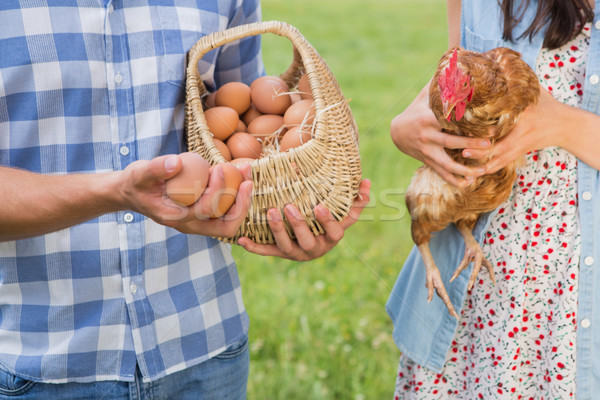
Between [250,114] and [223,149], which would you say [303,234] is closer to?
[223,149]

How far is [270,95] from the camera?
128 cm

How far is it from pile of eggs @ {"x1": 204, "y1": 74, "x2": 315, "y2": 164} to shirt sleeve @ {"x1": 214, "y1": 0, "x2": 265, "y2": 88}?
0.21 ft

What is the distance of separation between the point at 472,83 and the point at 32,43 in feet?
2.80

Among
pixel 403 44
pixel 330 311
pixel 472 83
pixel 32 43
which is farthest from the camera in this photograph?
pixel 403 44

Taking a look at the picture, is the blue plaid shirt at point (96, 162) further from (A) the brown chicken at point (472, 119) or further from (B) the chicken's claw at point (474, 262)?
(B) the chicken's claw at point (474, 262)

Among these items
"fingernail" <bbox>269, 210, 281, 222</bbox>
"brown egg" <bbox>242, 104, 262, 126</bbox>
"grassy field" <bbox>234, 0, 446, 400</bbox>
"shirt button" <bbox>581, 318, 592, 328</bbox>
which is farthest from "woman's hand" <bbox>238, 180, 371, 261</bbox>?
"shirt button" <bbox>581, 318, 592, 328</bbox>

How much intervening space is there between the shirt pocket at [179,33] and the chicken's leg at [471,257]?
0.76 metres

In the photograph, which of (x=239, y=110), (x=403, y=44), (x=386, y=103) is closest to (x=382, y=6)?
(x=403, y=44)

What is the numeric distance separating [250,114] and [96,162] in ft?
1.29

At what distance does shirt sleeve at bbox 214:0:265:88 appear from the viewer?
1.29 m

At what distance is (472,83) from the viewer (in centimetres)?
117

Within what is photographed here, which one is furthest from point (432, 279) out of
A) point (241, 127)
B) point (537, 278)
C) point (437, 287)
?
point (241, 127)

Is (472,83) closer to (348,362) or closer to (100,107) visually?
(100,107)

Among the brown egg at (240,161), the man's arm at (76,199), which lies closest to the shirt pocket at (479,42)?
the brown egg at (240,161)
